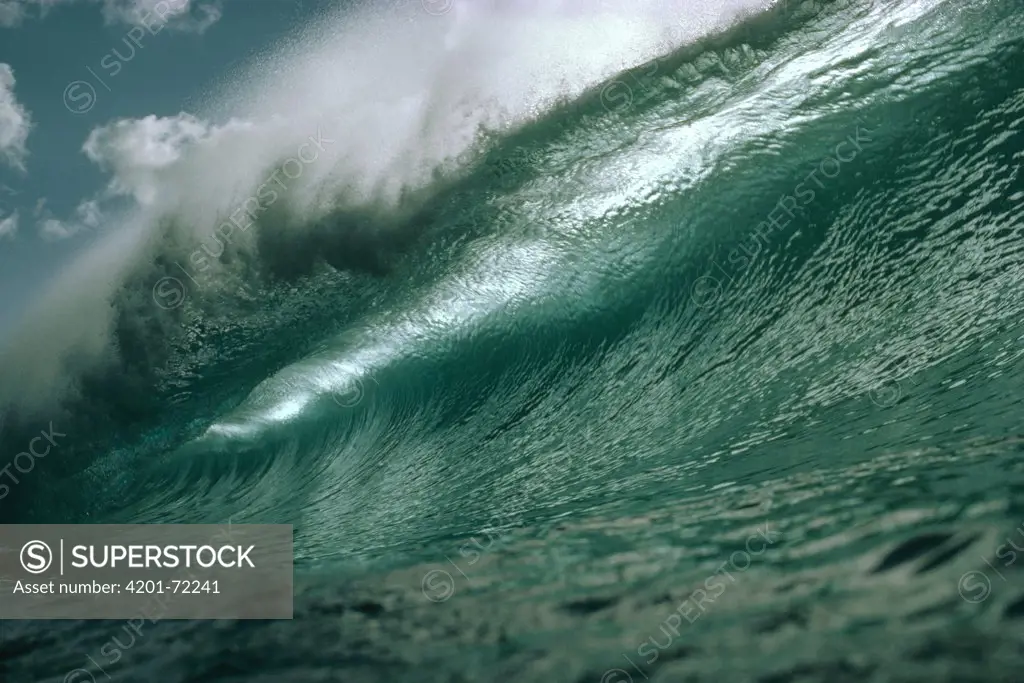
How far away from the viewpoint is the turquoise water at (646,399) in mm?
1787

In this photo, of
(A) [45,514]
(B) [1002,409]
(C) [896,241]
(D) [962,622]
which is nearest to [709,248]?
(C) [896,241]

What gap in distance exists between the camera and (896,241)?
483 centimetres

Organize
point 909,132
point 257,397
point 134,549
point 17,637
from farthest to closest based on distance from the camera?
point 257,397
point 909,132
point 134,549
point 17,637

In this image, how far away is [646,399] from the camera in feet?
14.7

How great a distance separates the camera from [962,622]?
1398mm

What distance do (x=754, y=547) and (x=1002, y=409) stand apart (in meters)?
0.98

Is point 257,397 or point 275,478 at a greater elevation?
point 257,397

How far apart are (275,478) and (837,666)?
6.02 m

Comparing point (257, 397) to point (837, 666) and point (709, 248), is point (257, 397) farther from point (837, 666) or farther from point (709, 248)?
point (837, 666)

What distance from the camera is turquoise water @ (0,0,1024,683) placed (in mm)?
1787

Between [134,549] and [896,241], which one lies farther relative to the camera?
[896,241]

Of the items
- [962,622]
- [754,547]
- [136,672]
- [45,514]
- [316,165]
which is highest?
[316,165]

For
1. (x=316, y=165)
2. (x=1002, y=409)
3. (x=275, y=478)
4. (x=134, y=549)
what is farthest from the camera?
(x=316, y=165)

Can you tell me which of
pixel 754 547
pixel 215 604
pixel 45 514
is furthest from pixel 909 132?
pixel 45 514
